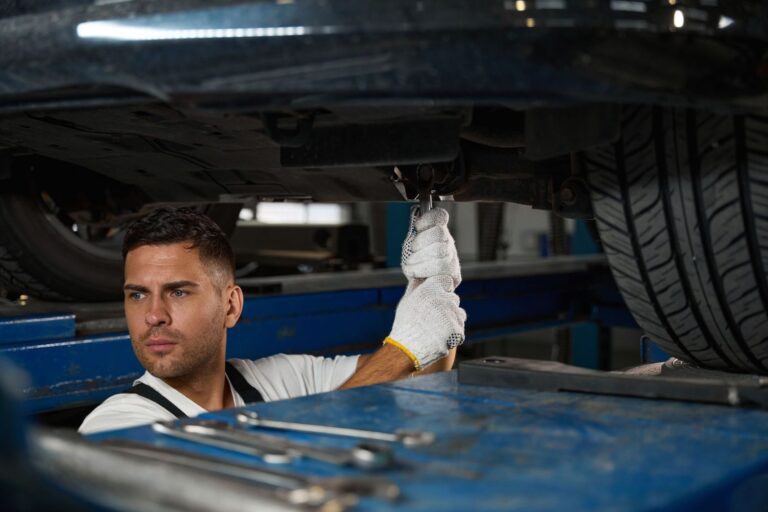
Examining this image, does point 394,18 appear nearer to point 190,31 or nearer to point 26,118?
point 190,31

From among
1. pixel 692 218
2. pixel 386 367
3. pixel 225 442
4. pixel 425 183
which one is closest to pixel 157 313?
pixel 386 367

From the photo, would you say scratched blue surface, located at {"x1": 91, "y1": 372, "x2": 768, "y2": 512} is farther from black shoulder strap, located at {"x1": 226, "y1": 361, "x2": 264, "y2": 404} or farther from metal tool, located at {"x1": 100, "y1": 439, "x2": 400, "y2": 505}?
black shoulder strap, located at {"x1": 226, "y1": 361, "x2": 264, "y2": 404}

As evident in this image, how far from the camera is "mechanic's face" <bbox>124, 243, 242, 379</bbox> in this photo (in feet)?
5.52

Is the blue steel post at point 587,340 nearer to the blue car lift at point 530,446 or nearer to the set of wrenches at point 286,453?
the blue car lift at point 530,446

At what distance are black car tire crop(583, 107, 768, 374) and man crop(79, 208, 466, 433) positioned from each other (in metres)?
0.51

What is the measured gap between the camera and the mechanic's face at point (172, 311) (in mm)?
1683

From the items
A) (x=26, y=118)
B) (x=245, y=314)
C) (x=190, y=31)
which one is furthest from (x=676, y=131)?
(x=245, y=314)

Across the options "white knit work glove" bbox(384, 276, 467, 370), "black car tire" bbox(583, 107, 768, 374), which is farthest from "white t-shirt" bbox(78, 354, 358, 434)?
"black car tire" bbox(583, 107, 768, 374)

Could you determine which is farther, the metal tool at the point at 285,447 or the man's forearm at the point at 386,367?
the man's forearm at the point at 386,367

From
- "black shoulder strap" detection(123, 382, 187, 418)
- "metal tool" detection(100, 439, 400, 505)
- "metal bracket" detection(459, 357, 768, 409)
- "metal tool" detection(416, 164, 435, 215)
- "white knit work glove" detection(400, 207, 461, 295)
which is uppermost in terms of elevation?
"metal tool" detection(416, 164, 435, 215)

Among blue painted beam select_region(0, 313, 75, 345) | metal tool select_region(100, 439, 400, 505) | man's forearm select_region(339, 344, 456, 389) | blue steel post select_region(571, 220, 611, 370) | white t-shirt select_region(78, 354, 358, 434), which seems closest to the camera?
metal tool select_region(100, 439, 400, 505)

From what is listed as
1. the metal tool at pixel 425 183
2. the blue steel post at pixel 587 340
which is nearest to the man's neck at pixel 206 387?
the metal tool at pixel 425 183

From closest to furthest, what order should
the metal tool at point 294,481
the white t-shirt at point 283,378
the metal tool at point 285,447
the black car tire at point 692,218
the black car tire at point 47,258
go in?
1. the metal tool at point 294,481
2. the metal tool at point 285,447
3. the black car tire at point 692,218
4. the white t-shirt at point 283,378
5. the black car tire at point 47,258

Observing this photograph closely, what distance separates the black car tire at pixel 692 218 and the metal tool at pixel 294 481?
68 cm
